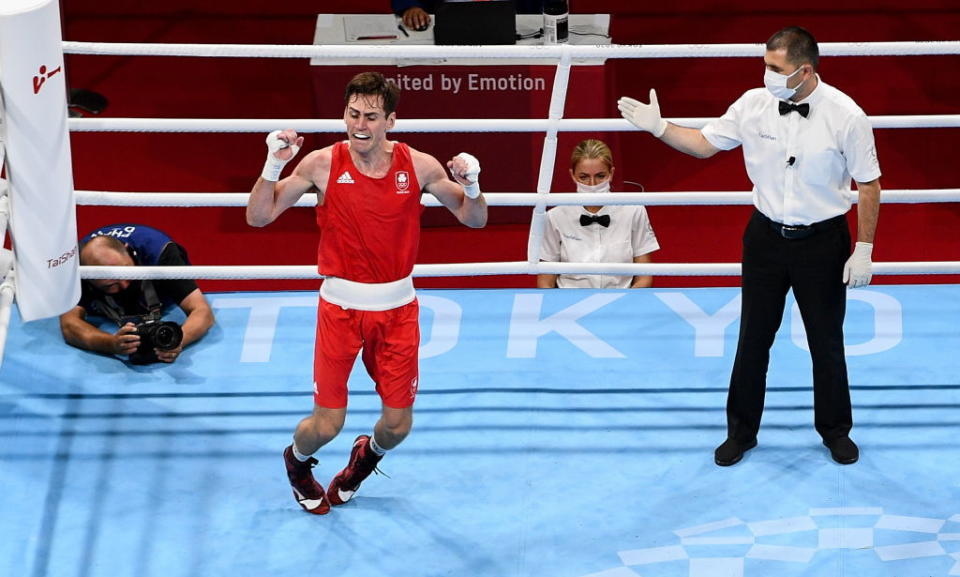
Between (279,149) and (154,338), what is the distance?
1382mm

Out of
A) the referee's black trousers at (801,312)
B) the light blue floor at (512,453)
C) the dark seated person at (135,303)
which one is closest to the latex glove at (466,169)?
the referee's black trousers at (801,312)

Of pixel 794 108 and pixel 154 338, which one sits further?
pixel 154 338

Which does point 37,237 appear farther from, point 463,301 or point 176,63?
point 176,63

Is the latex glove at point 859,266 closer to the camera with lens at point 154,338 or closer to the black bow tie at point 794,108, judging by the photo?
the black bow tie at point 794,108

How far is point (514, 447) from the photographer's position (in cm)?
465

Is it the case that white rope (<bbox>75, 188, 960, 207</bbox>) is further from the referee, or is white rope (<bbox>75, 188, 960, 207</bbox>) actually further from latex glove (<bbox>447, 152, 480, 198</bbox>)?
latex glove (<bbox>447, 152, 480, 198</bbox>)

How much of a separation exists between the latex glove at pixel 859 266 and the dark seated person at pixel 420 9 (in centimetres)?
362

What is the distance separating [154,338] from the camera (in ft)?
16.3

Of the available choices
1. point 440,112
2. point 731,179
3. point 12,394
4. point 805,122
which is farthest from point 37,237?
point 731,179

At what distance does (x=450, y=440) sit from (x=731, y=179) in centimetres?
347

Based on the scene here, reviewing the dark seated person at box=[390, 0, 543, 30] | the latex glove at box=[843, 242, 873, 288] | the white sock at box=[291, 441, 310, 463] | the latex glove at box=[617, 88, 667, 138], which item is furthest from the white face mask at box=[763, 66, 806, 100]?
the dark seated person at box=[390, 0, 543, 30]

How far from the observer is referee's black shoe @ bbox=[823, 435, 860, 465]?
4.52 m

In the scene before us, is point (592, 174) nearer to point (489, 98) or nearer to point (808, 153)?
point (808, 153)

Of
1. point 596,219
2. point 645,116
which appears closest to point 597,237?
point 596,219
